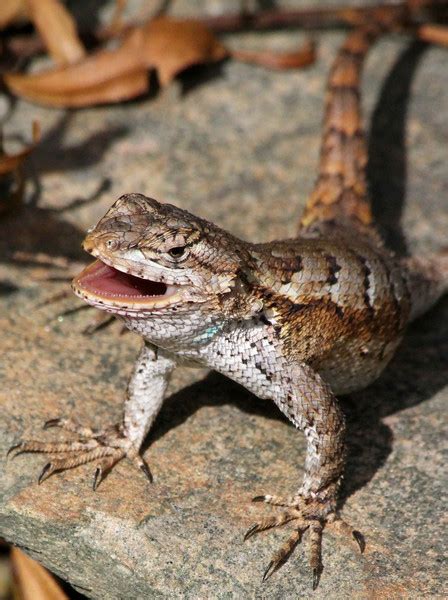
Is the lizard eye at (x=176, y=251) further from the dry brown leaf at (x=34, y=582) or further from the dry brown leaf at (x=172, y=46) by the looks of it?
the dry brown leaf at (x=172, y=46)

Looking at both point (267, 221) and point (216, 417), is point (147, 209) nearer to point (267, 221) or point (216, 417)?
point (216, 417)

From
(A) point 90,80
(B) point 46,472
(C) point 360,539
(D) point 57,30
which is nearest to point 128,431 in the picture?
(B) point 46,472

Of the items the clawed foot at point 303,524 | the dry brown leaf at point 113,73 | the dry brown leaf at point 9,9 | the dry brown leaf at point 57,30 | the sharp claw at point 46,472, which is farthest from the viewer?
the dry brown leaf at point 9,9

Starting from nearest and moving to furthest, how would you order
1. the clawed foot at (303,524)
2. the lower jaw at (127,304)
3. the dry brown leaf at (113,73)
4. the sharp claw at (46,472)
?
the lower jaw at (127,304) → the clawed foot at (303,524) → the sharp claw at (46,472) → the dry brown leaf at (113,73)

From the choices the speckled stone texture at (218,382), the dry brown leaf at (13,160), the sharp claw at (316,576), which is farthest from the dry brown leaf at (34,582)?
the dry brown leaf at (13,160)

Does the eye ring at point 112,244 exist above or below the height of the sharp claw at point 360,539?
above

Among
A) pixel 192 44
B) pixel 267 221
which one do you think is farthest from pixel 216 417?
pixel 192 44
